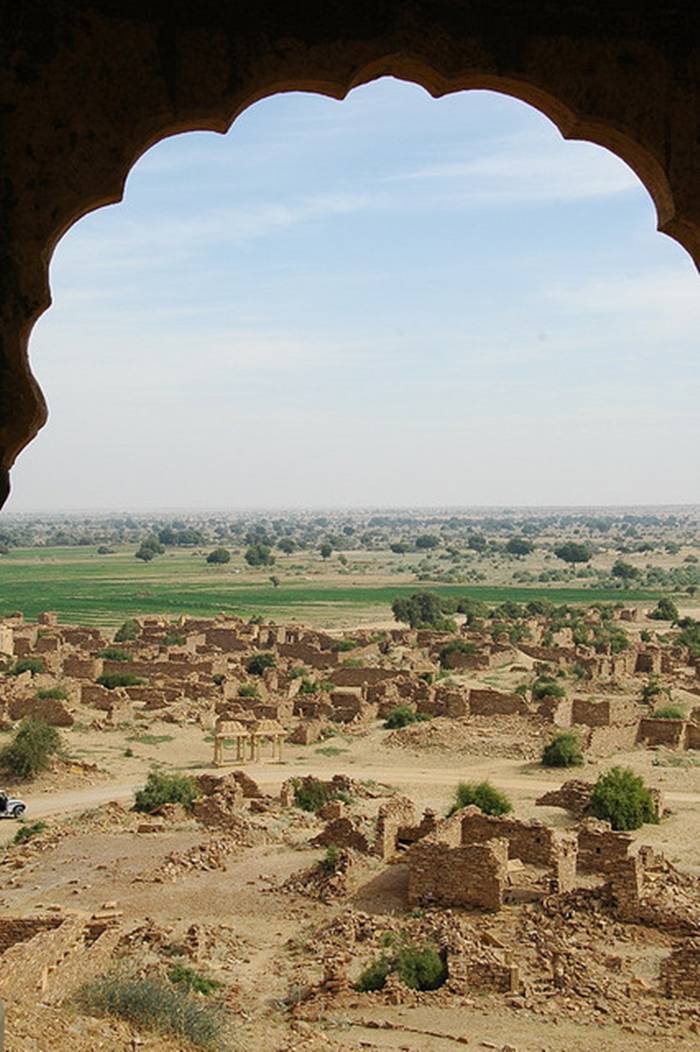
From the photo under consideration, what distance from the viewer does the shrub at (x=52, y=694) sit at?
3036 centimetres

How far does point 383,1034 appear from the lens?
375 inches

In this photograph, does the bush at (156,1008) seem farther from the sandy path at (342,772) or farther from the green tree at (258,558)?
the green tree at (258,558)

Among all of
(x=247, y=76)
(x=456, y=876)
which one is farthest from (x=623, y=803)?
(x=247, y=76)

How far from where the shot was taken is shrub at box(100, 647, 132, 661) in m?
39.9

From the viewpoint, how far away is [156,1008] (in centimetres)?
863

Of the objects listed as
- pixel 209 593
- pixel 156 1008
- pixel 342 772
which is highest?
pixel 156 1008

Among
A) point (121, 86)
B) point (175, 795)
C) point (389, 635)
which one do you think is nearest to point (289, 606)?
point (389, 635)

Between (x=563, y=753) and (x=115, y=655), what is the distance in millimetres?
20659

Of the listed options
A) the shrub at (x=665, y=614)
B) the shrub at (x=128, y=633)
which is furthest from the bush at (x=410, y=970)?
the shrub at (x=665, y=614)

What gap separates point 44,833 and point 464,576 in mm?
86424

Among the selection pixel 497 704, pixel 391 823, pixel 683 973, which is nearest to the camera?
pixel 683 973

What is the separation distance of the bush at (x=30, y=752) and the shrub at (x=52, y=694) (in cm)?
663

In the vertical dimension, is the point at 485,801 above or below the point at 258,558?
above

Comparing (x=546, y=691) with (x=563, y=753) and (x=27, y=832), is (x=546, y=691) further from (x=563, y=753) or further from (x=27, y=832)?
(x=27, y=832)
